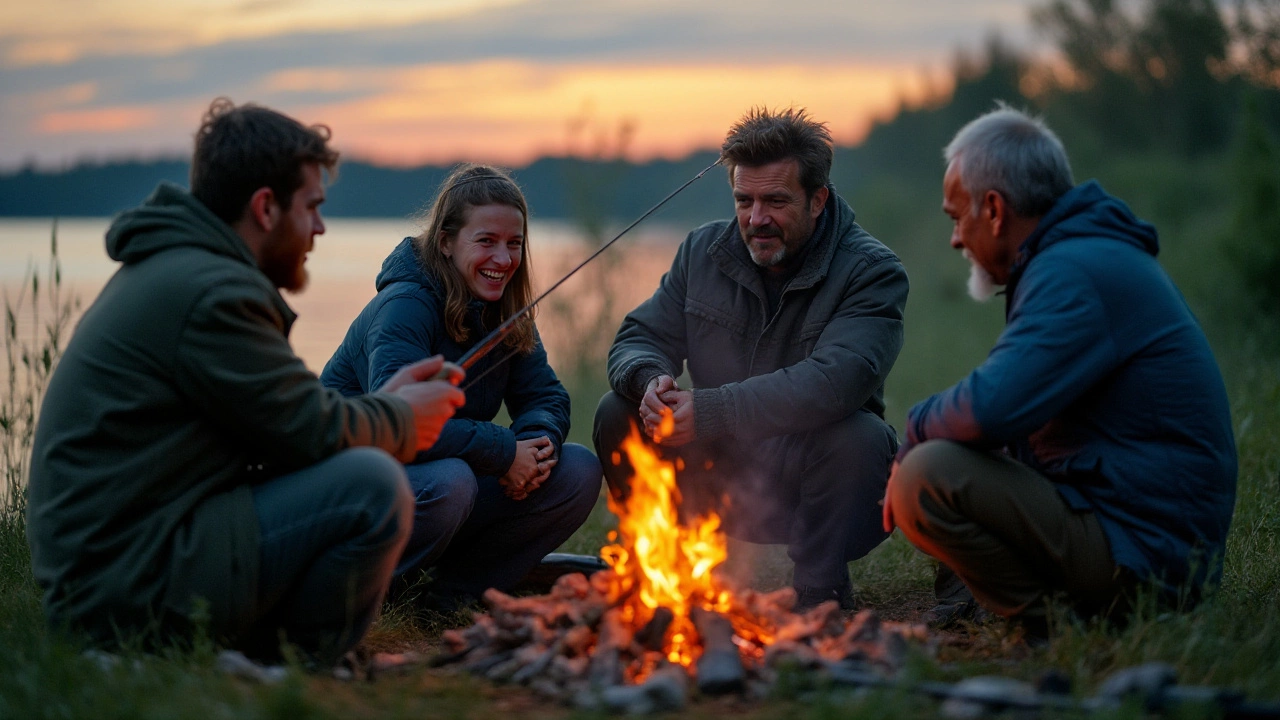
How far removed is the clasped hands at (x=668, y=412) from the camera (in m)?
5.03

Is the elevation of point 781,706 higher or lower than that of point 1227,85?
lower

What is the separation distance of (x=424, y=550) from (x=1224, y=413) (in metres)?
3.03

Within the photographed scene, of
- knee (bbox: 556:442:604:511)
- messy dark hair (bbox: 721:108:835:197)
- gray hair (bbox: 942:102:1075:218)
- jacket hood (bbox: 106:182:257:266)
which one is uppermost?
messy dark hair (bbox: 721:108:835:197)

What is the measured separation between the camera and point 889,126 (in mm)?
73250

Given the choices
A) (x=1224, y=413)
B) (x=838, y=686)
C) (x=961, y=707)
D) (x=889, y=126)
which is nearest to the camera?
(x=961, y=707)

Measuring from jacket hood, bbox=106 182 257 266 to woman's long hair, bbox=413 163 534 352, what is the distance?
140cm

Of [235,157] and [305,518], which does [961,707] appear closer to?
[305,518]

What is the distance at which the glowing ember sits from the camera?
396 centimetres

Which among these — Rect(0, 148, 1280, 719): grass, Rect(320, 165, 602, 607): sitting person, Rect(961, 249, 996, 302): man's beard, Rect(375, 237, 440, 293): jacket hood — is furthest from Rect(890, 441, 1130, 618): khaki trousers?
Rect(375, 237, 440, 293): jacket hood

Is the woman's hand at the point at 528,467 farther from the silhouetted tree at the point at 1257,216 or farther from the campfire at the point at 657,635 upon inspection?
the silhouetted tree at the point at 1257,216

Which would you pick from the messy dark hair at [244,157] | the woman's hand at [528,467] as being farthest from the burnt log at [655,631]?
the messy dark hair at [244,157]

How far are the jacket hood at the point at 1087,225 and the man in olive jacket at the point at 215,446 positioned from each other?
90.2 inches

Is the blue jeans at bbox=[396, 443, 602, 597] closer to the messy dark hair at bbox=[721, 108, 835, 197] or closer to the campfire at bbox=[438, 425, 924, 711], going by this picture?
the campfire at bbox=[438, 425, 924, 711]

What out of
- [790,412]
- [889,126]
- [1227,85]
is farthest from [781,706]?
[889,126]
